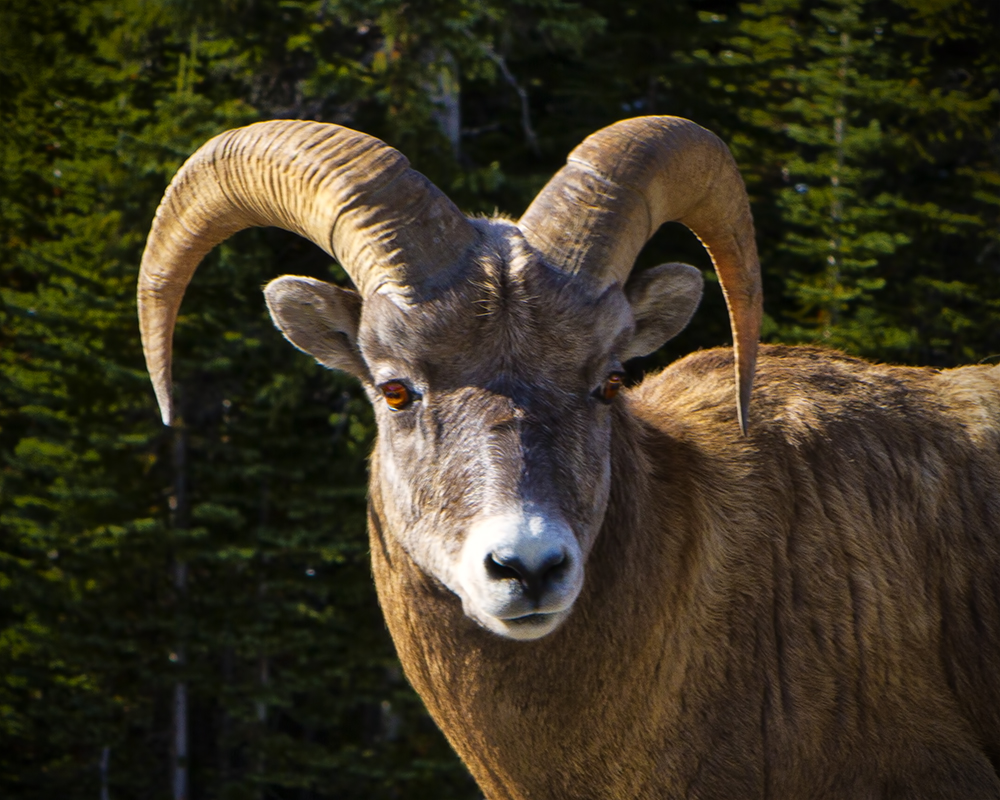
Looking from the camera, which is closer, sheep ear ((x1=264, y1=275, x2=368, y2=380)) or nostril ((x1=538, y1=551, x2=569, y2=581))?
nostril ((x1=538, y1=551, x2=569, y2=581))

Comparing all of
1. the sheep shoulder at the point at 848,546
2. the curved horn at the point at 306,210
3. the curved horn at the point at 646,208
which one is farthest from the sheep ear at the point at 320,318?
the sheep shoulder at the point at 848,546

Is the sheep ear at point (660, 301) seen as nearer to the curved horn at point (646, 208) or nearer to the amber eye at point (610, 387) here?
the curved horn at point (646, 208)

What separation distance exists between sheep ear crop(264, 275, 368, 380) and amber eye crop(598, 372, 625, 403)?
40.8 inches

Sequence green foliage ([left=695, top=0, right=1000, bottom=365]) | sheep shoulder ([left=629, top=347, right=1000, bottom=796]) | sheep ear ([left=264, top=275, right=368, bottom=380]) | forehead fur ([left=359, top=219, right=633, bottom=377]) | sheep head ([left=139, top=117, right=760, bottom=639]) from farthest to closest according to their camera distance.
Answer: green foliage ([left=695, top=0, right=1000, bottom=365])
sheep ear ([left=264, top=275, right=368, bottom=380])
sheep shoulder ([left=629, top=347, right=1000, bottom=796])
forehead fur ([left=359, top=219, right=633, bottom=377])
sheep head ([left=139, top=117, right=760, bottom=639])

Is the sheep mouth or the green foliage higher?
the green foliage

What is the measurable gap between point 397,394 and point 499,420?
0.52 m

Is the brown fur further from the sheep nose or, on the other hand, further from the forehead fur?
the sheep nose

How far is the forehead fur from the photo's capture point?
13.7 feet

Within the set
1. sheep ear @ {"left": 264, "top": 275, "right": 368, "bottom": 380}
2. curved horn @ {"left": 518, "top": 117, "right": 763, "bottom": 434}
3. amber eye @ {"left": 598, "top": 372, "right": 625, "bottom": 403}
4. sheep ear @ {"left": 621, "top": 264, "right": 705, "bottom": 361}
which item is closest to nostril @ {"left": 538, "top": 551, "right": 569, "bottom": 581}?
amber eye @ {"left": 598, "top": 372, "right": 625, "bottom": 403}

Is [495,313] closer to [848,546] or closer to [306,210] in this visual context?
[306,210]

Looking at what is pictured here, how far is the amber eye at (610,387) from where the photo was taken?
14.3 feet

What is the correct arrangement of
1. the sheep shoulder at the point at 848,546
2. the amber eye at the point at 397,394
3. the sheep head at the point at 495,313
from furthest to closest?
1. the sheep shoulder at the point at 848,546
2. the amber eye at the point at 397,394
3. the sheep head at the point at 495,313

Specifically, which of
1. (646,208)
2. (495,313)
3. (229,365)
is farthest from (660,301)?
(229,365)

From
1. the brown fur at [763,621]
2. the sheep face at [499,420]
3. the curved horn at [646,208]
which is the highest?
the curved horn at [646,208]
